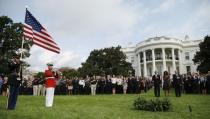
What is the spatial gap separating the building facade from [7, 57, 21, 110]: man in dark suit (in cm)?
5834

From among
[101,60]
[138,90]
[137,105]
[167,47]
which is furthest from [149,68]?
[137,105]

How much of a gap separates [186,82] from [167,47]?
46211 millimetres

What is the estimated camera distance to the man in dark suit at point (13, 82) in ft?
32.0

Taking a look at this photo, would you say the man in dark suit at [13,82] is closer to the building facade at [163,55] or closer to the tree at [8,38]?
the tree at [8,38]

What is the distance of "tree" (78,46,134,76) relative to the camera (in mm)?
58531

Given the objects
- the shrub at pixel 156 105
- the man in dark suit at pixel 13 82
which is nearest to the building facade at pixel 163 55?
the shrub at pixel 156 105

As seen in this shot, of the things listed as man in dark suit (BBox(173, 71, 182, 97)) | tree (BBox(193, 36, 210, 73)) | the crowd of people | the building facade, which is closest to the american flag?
man in dark suit (BBox(173, 71, 182, 97))

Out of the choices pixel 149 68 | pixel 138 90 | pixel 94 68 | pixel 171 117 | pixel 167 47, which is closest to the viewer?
pixel 171 117

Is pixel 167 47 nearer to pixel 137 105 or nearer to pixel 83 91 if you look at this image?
pixel 83 91

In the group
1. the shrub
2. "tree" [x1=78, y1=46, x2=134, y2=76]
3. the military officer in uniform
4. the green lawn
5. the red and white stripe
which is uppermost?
"tree" [x1=78, y1=46, x2=134, y2=76]

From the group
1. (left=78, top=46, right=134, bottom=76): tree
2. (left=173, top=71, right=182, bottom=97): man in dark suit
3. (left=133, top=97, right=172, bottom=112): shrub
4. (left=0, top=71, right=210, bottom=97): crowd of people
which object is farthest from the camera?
(left=78, top=46, right=134, bottom=76): tree

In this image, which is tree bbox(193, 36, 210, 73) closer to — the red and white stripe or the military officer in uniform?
the red and white stripe

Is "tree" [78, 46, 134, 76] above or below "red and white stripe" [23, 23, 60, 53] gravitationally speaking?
above

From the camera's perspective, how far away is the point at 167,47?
67.8 metres
